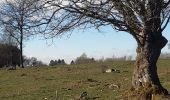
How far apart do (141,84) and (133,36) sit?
187cm

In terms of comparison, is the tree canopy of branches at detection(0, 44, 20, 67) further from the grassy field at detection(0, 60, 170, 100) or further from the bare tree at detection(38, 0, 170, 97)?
the bare tree at detection(38, 0, 170, 97)

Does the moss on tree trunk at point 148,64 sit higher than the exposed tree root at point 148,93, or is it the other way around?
the moss on tree trunk at point 148,64

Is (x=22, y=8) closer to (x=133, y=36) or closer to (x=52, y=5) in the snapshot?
(x=52, y=5)

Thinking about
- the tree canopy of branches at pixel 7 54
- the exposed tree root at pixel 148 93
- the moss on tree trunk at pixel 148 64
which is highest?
the tree canopy of branches at pixel 7 54

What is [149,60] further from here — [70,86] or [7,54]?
[7,54]

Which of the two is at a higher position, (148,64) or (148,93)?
(148,64)

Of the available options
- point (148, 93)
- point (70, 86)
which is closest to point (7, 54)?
point (70, 86)

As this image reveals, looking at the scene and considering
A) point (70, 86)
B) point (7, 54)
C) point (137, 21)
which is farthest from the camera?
point (7, 54)

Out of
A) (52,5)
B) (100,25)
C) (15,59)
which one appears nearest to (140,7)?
(100,25)

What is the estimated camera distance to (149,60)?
1941cm

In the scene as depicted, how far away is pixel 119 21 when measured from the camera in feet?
60.2

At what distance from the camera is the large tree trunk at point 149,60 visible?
1927cm

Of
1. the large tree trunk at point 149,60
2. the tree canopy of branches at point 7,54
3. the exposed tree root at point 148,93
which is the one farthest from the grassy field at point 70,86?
the tree canopy of branches at point 7,54

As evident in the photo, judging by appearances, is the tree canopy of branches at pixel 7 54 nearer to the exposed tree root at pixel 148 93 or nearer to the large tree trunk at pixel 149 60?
the large tree trunk at pixel 149 60
